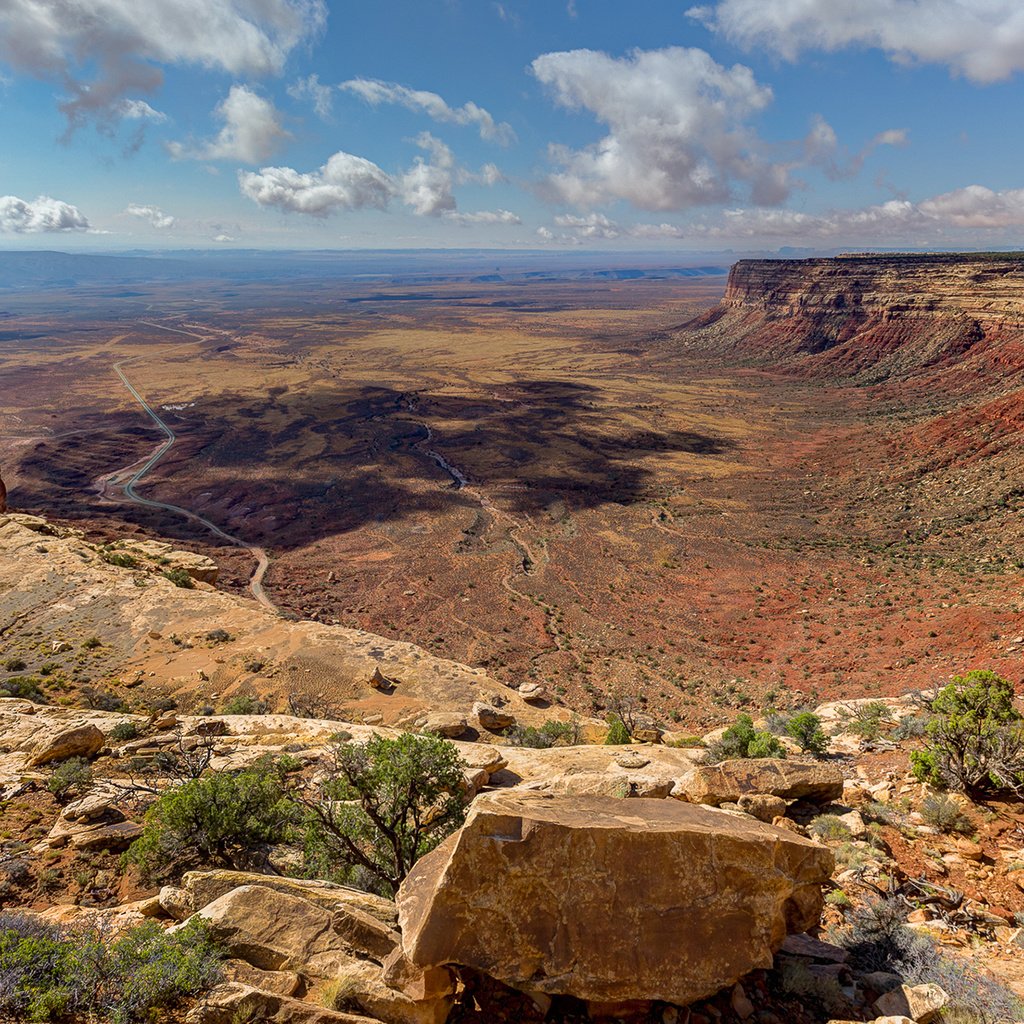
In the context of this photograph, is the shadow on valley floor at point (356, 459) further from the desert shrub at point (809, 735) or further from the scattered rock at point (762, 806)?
the scattered rock at point (762, 806)

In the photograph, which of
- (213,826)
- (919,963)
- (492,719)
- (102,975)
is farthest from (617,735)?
(102,975)

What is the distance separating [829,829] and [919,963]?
3717mm

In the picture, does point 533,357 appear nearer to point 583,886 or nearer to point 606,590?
point 606,590

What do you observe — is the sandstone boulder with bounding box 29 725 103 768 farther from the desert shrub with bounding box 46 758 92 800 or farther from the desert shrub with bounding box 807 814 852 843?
the desert shrub with bounding box 807 814 852 843

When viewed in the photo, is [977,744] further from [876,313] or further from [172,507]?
[876,313]

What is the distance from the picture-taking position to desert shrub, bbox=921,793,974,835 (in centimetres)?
1100

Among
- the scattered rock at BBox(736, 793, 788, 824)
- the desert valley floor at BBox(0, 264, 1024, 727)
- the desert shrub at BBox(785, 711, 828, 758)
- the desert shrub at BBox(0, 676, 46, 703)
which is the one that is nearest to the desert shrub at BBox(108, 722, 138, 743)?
the desert shrub at BBox(0, 676, 46, 703)

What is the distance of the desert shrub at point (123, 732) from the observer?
18.3m

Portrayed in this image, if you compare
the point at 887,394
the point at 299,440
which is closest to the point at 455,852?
the point at 299,440

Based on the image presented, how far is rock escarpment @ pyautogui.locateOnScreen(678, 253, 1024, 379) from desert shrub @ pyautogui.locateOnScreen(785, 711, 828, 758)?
94.7 meters

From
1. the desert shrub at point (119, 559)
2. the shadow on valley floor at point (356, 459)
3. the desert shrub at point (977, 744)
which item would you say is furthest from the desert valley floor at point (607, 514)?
the desert shrub at point (977, 744)

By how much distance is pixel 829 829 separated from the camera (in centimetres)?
1103

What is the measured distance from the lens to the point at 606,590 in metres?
46.0

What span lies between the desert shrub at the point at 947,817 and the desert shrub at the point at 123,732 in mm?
21532
